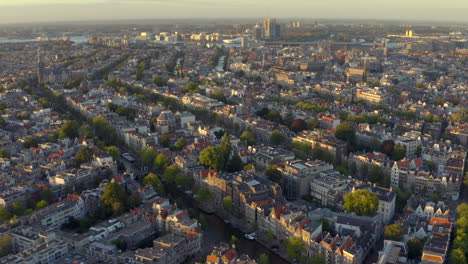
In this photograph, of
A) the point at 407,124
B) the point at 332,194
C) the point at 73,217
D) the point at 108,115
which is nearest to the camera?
the point at 73,217

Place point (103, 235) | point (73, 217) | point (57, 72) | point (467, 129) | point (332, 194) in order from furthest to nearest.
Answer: point (57, 72)
point (467, 129)
point (332, 194)
point (73, 217)
point (103, 235)

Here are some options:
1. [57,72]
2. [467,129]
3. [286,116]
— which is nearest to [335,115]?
[286,116]

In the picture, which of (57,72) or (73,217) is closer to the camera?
(73,217)

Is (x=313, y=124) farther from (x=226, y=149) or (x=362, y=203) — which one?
(x=362, y=203)

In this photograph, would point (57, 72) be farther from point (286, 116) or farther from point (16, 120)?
point (286, 116)

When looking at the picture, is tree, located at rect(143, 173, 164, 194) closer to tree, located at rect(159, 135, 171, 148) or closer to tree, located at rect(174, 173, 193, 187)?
tree, located at rect(174, 173, 193, 187)

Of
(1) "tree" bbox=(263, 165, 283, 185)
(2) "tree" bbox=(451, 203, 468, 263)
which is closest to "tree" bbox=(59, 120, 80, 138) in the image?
(1) "tree" bbox=(263, 165, 283, 185)

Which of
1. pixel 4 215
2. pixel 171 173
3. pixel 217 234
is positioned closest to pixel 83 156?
pixel 171 173
